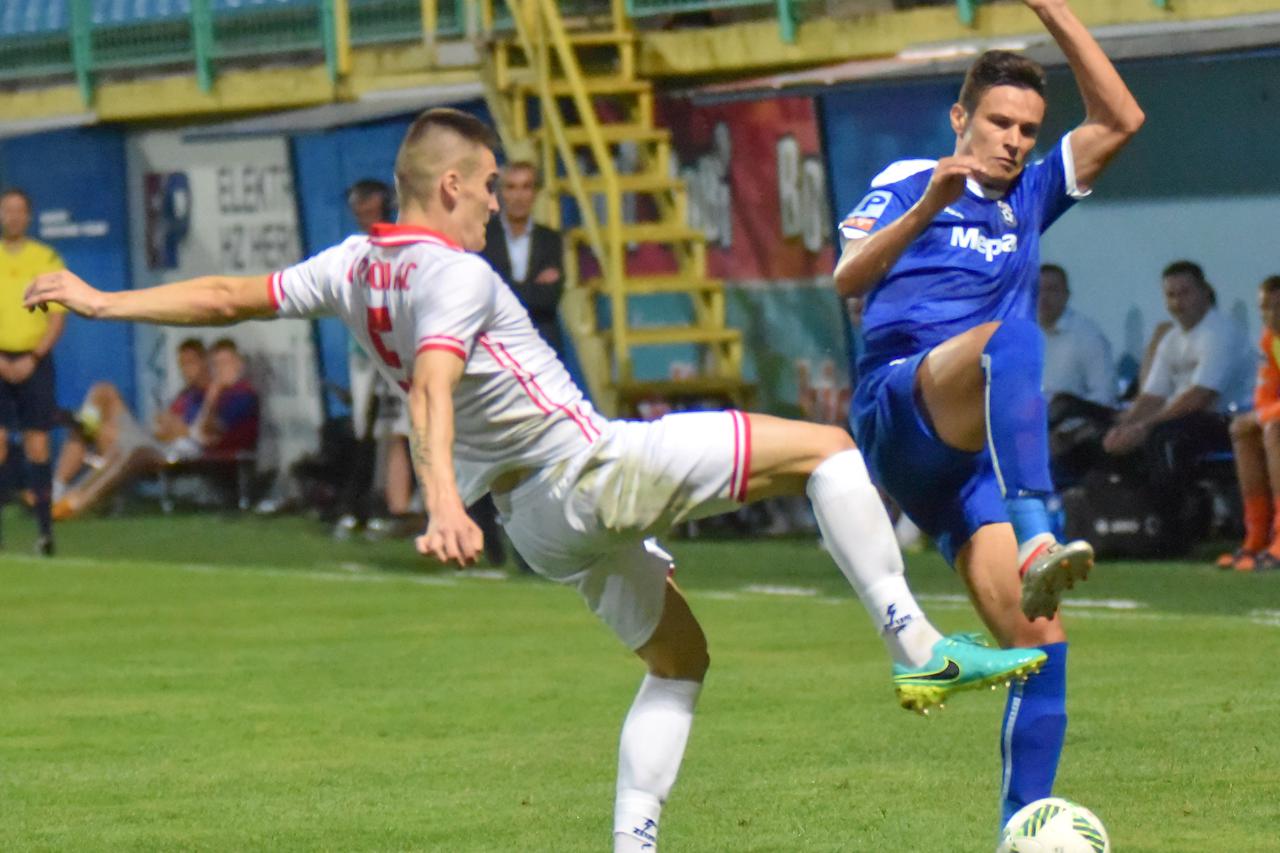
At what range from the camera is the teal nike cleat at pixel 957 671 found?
5.72 meters

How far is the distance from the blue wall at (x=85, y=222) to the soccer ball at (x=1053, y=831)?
19.0 meters

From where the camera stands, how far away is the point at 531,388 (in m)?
6.04

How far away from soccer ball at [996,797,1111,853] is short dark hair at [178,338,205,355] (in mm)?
16029

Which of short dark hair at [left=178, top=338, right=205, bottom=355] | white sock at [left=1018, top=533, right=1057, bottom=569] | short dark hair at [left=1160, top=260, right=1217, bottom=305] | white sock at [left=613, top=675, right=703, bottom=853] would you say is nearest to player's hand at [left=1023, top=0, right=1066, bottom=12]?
white sock at [left=1018, top=533, right=1057, bottom=569]

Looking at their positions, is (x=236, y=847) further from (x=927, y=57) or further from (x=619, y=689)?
(x=927, y=57)

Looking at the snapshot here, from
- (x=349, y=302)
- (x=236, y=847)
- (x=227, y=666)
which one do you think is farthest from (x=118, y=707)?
(x=349, y=302)

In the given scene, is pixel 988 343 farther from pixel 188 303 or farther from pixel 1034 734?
pixel 188 303

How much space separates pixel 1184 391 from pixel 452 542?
10188 mm

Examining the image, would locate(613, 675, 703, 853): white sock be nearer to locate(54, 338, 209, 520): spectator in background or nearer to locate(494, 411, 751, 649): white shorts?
locate(494, 411, 751, 649): white shorts

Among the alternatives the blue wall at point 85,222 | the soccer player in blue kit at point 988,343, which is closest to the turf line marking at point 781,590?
the soccer player in blue kit at point 988,343

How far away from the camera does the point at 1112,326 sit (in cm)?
1642

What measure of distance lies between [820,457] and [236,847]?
7.01 ft

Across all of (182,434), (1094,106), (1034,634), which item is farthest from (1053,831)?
(182,434)

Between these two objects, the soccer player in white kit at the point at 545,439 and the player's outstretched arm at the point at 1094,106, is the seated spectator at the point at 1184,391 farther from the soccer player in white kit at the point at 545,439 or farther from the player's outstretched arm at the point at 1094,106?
the soccer player in white kit at the point at 545,439
